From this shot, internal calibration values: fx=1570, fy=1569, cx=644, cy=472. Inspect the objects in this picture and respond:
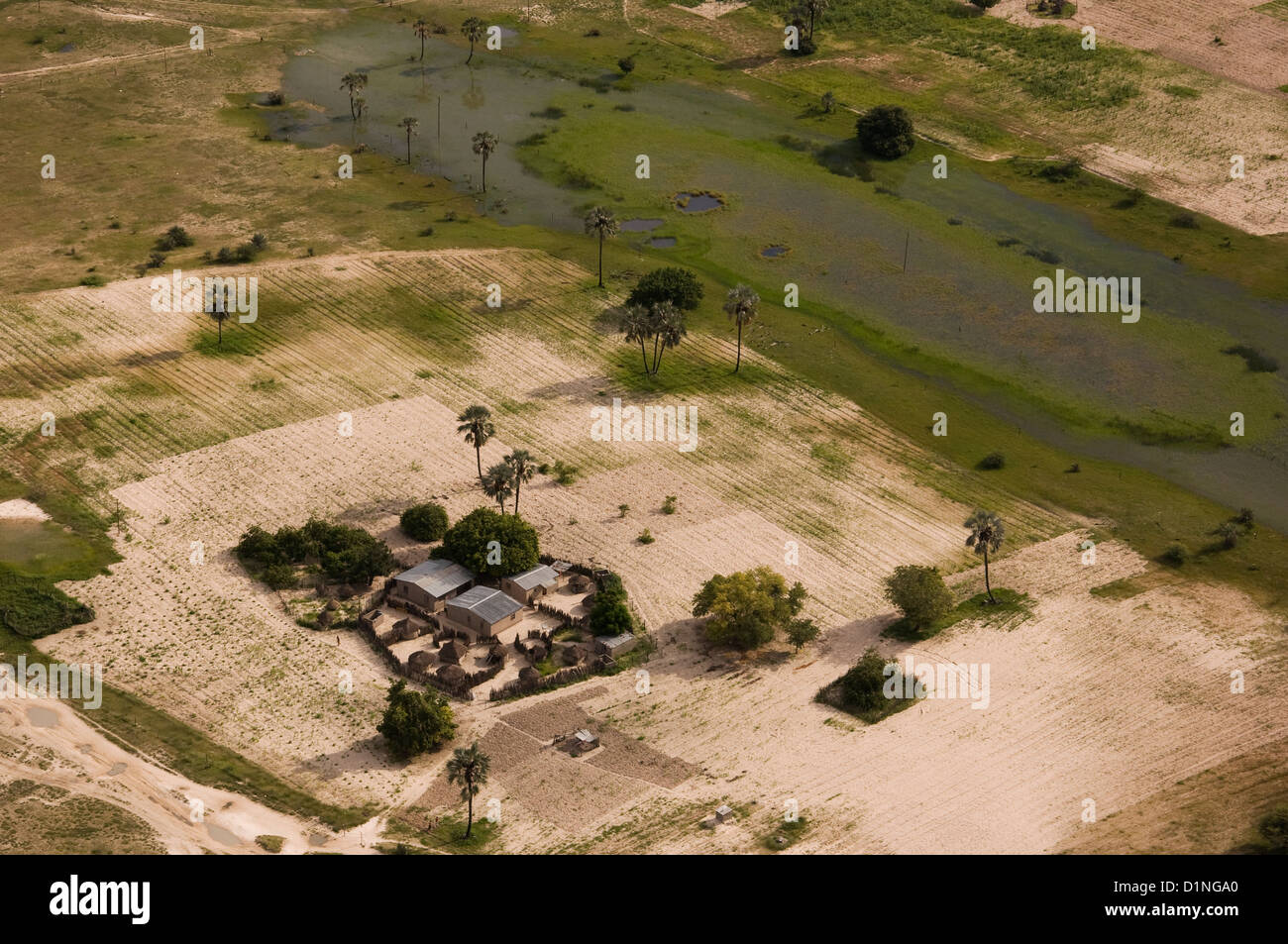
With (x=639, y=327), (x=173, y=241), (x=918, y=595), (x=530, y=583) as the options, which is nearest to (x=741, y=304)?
(x=639, y=327)

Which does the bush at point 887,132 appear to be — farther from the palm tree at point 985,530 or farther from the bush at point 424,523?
the bush at point 424,523

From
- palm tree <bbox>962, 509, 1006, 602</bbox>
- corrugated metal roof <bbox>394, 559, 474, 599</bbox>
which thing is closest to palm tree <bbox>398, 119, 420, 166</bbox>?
corrugated metal roof <bbox>394, 559, 474, 599</bbox>

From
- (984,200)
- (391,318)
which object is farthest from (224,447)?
(984,200)

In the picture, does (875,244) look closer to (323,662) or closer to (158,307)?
(158,307)

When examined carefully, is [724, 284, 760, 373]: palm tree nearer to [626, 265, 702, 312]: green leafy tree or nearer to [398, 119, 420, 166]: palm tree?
[626, 265, 702, 312]: green leafy tree

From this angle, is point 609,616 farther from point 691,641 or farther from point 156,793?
point 156,793

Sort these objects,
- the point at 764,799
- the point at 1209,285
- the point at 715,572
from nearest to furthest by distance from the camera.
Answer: the point at 764,799, the point at 715,572, the point at 1209,285

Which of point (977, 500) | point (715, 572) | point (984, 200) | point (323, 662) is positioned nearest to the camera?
point (323, 662)

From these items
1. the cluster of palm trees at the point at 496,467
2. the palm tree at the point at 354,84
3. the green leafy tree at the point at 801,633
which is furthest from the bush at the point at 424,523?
the palm tree at the point at 354,84
